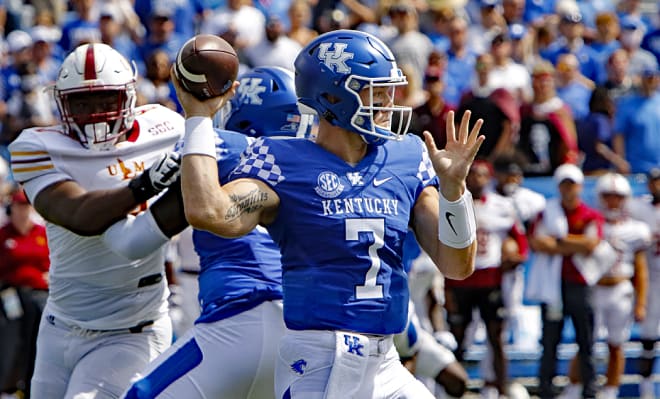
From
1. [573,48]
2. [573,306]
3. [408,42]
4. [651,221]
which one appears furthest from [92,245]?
[573,48]

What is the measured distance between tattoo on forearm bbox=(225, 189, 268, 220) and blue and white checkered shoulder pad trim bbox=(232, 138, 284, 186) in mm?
66

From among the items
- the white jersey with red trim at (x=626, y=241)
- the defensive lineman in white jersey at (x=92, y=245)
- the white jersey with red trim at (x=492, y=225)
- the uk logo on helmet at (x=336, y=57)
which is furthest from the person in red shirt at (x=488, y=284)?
the uk logo on helmet at (x=336, y=57)

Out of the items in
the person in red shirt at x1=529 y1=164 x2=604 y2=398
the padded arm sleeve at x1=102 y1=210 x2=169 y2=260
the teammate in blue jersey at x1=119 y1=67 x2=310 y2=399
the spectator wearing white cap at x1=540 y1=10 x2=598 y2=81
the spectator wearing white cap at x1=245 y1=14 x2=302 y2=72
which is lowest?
the person in red shirt at x1=529 y1=164 x2=604 y2=398

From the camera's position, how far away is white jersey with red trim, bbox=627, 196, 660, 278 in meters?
9.56

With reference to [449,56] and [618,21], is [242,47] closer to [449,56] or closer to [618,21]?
[449,56]

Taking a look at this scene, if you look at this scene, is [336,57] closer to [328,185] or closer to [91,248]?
→ [328,185]

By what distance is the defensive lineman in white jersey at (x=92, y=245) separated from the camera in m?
4.54

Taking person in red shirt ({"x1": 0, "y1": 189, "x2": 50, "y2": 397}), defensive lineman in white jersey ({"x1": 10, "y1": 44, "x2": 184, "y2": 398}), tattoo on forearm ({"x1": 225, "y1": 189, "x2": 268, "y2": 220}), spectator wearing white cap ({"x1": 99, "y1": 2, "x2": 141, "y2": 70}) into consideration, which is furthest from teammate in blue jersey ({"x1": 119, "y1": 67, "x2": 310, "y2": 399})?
spectator wearing white cap ({"x1": 99, "y1": 2, "x2": 141, "y2": 70})

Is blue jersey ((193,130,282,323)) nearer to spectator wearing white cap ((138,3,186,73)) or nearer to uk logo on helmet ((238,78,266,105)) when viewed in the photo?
uk logo on helmet ((238,78,266,105))

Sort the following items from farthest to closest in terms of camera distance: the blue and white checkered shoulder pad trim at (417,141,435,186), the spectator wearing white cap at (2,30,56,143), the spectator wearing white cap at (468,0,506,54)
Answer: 1. the spectator wearing white cap at (468,0,506,54)
2. the spectator wearing white cap at (2,30,56,143)
3. the blue and white checkered shoulder pad trim at (417,141,435,186)

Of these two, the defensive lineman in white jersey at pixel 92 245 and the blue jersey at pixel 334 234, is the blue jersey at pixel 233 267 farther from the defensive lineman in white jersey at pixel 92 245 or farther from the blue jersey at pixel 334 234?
the blue jersey at pixel 334 234

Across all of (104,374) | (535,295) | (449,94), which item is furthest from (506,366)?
(104,374)

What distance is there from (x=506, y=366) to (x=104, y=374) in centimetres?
484

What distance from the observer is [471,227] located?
385cm
